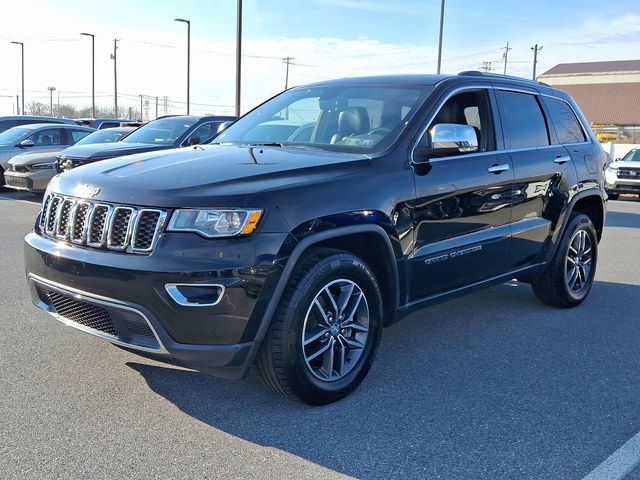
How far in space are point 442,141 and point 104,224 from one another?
2102 mm

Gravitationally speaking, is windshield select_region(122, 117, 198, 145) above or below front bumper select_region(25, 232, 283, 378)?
above

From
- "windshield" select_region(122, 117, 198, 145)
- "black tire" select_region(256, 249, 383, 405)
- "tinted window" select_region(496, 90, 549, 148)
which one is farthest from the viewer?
"windshield" select_region(122, 117, 198, 145)

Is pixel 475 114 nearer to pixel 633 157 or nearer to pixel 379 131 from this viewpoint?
pixel 379 131

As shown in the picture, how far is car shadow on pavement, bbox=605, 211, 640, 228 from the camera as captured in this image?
42.1 ft

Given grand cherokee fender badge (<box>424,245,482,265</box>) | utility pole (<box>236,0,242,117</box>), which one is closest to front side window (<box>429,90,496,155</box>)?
grand cherokee fender badge (<box>424,245,482,265</box>)

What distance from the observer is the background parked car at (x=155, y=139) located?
10531 mm

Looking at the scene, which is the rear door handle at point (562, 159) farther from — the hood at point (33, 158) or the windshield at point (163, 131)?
the hood at point (33, 158)

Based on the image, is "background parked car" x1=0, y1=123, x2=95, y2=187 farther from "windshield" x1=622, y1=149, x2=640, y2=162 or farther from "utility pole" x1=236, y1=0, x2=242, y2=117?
"windshield" x1=622, y1=149, x2=640, y2=162

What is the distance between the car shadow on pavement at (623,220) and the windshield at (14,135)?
1303 cm

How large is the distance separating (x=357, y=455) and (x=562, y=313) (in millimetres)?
3347

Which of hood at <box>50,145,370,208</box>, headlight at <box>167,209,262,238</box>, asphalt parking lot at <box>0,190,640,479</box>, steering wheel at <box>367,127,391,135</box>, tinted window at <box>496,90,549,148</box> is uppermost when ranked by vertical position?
tinted window at <box>496,90,549,148</box>

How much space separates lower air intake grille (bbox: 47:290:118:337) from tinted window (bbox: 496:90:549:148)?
10.5 ft

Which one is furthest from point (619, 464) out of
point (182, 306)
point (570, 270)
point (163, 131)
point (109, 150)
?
point (163, 131)

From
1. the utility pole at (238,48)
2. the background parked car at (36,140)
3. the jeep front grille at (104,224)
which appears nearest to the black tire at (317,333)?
the jeep front grille at (104,224)
